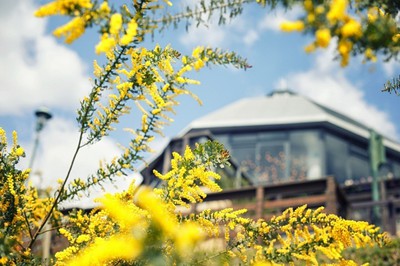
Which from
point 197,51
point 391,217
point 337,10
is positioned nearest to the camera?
point 337,10

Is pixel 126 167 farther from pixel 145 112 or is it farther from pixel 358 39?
pixel 358 39

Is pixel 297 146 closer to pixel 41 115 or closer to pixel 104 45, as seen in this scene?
pixel 41 115

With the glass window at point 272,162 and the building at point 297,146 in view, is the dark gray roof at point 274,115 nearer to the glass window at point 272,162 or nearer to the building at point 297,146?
the building at point 297,146

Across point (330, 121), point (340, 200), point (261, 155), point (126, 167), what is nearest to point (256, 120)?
point (261, 155)

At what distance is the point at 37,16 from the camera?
4.71 ft

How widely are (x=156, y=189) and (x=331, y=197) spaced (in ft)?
16.2

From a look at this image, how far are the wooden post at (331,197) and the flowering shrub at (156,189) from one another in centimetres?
426

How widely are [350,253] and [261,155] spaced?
9.65m

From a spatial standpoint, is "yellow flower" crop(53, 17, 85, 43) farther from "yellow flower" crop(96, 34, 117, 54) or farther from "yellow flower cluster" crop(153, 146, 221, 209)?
"yellow flower cluster" crop(153, 146, 221, 209)

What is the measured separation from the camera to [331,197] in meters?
6.66

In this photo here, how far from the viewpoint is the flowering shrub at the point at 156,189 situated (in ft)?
4.58

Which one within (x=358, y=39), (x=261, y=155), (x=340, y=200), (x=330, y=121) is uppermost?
(x=330, y=121)

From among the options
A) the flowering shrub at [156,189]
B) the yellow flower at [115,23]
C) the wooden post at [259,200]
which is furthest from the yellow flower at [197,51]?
the wooden post at [259,200]

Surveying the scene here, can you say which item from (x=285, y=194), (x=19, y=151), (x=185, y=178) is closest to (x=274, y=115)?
(x=285, y=194)
